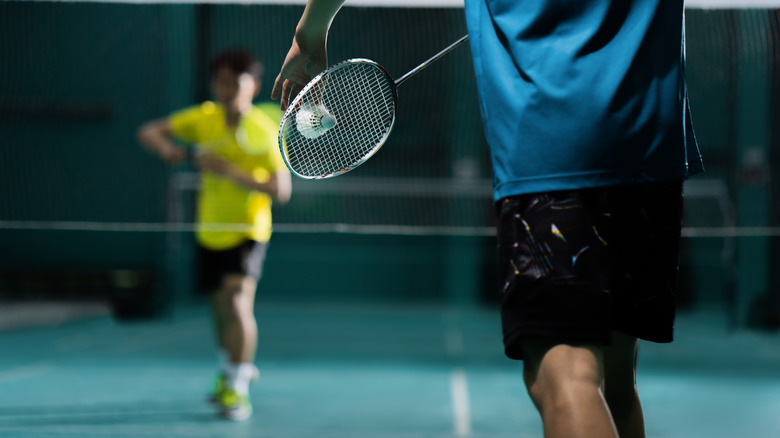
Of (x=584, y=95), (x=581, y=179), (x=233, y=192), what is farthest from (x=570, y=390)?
(x=233, y=192)

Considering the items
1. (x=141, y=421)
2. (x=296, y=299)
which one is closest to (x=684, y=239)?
(x=296, y=299)

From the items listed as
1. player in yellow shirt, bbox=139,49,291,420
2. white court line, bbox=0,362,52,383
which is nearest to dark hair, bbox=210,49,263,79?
player in yellow shirt, bbox=139,49,291,420

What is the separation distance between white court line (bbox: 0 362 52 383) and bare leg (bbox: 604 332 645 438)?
410cm

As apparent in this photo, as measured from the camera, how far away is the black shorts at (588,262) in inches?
48.1

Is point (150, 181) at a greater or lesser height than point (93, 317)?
greater

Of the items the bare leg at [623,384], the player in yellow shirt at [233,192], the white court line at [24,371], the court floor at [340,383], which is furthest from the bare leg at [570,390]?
the white court line at [24,371]

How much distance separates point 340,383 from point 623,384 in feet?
11.1

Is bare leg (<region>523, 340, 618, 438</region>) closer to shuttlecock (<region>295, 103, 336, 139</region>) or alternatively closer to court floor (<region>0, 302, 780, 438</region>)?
shuttlecock (<region>295, 103, 336, 139</region>)

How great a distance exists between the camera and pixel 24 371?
16.5 ft

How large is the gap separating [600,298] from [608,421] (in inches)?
6.8

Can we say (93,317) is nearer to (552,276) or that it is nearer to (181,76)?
(181,76)

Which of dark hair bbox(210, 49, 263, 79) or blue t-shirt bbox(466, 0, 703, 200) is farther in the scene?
dark hair bbox(210, 49, 263, 79)

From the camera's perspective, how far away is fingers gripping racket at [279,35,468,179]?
1767mm

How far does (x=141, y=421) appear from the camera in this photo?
142 inches
